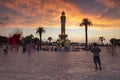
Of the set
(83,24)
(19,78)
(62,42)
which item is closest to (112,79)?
(19,78)

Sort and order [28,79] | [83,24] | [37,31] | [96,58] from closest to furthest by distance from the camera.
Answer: [28,79] < [96,58] < [83,24] < [37,31]

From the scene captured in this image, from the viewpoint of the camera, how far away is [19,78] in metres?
13.0

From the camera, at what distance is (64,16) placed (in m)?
140

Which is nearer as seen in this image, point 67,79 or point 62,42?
point 67,79

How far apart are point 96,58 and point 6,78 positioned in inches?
270

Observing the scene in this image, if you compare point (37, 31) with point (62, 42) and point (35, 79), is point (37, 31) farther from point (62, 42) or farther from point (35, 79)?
point (35, 79)

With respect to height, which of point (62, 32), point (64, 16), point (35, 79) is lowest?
point (35, 79)

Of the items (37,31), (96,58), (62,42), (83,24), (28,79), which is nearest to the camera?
(28,79)

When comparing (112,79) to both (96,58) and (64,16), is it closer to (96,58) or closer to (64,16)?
(96,58)

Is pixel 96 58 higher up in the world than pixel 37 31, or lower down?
lower down

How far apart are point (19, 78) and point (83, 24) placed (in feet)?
315

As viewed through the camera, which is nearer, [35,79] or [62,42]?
[35,79]

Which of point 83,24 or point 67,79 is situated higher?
point 83,24

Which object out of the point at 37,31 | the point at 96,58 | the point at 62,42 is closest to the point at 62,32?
the point at 62,42
